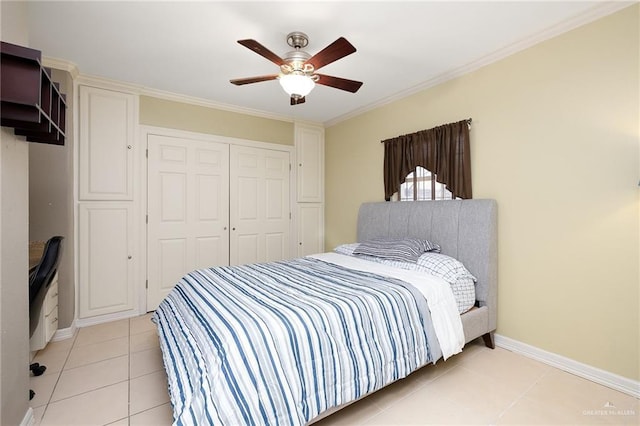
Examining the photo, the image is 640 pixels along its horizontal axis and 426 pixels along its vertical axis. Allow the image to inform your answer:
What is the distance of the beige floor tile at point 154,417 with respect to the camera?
1708 millimetres

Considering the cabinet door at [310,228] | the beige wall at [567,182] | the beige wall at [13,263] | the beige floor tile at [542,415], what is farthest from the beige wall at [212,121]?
the beige floor tile at [542,415]

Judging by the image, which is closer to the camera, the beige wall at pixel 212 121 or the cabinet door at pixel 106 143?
the cabinet door at pixel 106 143

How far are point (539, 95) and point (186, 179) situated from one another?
3704 mm

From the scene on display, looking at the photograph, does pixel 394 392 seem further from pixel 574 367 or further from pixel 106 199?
pixel 106 199

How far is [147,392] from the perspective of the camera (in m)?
2.00

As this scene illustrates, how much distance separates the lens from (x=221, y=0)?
197cm

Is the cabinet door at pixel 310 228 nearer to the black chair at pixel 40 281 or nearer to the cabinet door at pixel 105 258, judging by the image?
the cabinet door at pixel 105 258

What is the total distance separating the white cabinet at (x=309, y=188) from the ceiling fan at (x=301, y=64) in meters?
2.19

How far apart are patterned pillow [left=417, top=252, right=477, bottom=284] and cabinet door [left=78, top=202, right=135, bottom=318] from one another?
10.3ft

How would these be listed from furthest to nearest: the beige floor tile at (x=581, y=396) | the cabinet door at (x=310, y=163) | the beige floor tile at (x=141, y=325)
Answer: the cabinet door at (x=310, y=163), the beige floor tile at (x=141, y=325), the beige floor tile at (x=581, y=396)

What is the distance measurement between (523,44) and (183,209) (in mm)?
3829

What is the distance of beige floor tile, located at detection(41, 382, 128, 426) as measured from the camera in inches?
67.8

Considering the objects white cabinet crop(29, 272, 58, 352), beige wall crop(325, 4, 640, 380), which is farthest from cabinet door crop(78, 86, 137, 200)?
beige wall crop(325, 4, 640, 380)

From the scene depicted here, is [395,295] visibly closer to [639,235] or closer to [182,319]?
[182,319]
